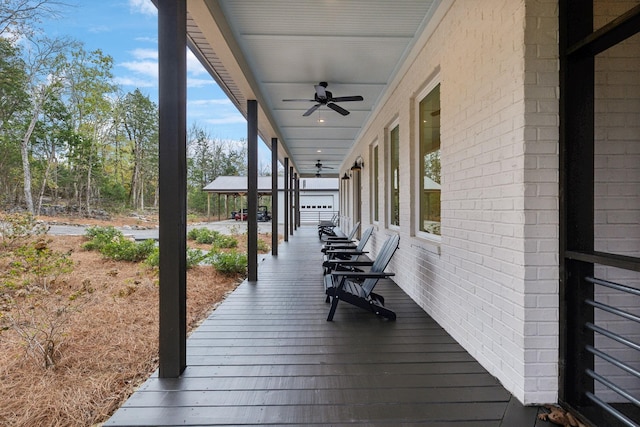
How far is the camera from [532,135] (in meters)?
1.93

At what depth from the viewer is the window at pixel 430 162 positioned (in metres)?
3.72

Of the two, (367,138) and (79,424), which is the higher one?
(367,138)

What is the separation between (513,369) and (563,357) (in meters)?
0.27

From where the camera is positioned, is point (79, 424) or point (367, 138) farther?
point (367, 138)

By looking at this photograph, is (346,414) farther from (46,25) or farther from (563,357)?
(46,25)

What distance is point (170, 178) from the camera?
2.28 m

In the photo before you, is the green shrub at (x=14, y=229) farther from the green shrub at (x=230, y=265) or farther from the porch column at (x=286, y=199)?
the porch column at (x=286, y=199)

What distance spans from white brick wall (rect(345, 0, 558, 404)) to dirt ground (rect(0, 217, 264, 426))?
2.56 metres

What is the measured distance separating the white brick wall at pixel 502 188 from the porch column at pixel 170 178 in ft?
6.71

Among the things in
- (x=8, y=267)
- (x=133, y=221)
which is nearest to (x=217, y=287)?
(x=8, y=267)

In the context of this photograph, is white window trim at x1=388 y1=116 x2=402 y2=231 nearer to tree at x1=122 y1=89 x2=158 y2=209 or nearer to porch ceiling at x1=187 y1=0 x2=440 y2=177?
porch ceiling at x1=187 y1=0 x2=440 y2=177

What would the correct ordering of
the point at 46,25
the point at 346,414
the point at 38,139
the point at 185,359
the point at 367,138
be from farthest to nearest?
the point at 367,138
the point at 38,139
the point at 46,25
the point at 185,359
the point at 346,414

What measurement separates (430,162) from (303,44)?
6.40ft

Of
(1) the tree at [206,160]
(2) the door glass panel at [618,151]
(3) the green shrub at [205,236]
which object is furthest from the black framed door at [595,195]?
(1) the tree at [206,160]
